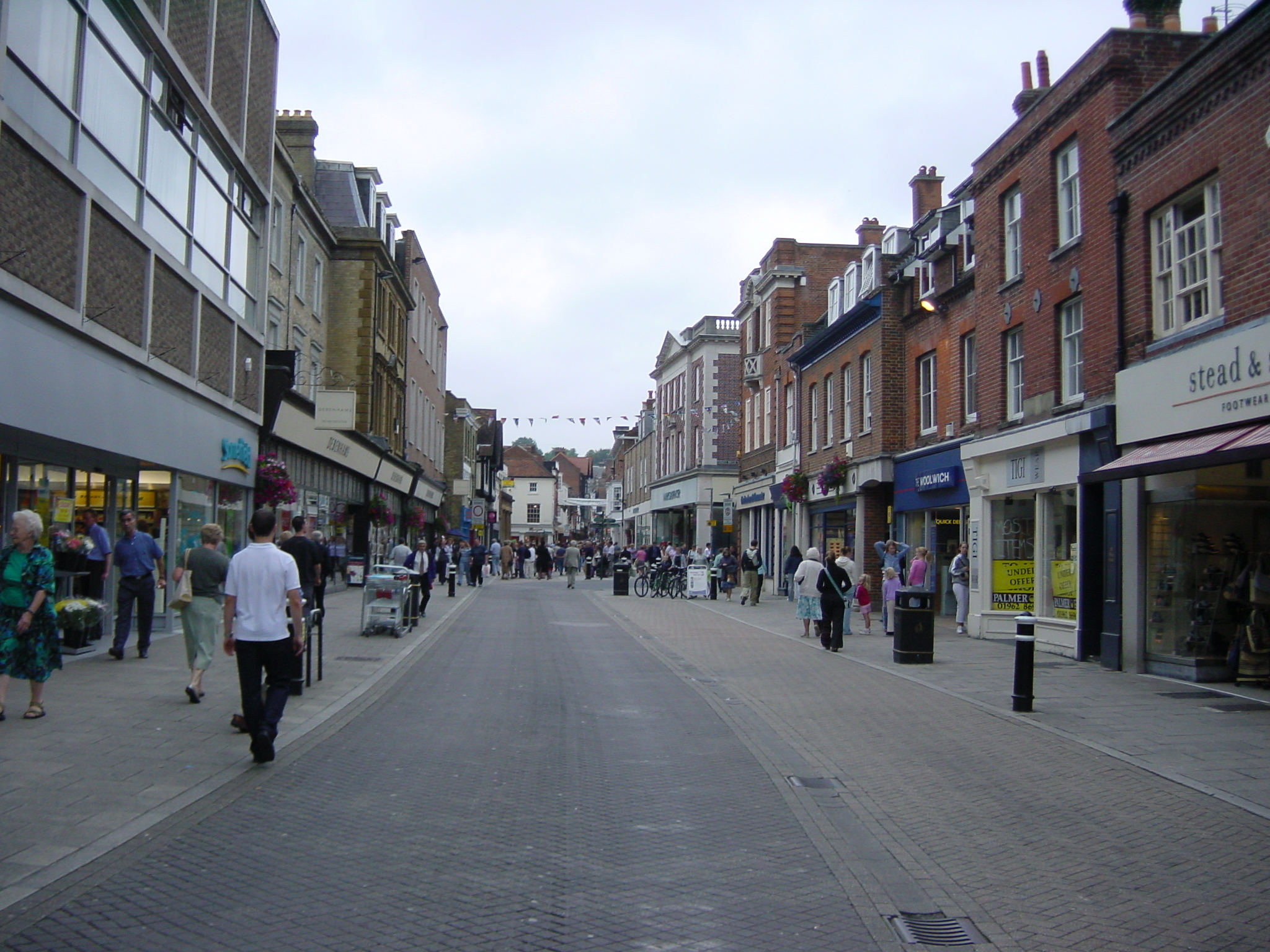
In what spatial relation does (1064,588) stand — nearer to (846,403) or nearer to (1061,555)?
(1061,555)

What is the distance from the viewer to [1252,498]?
44.0 ft

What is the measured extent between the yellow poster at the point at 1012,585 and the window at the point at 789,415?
1568 centimetres

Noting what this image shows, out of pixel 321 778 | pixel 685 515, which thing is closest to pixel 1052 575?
pixel 321 778

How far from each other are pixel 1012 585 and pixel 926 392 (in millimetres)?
6372

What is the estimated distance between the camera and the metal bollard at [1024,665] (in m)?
10.9

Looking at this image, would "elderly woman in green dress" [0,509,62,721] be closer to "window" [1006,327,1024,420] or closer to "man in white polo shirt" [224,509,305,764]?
"man in white polo shirt" [224,509,305,764]

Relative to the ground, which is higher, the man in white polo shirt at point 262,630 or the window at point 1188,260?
the window at point 1188,260

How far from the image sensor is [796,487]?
32.8m

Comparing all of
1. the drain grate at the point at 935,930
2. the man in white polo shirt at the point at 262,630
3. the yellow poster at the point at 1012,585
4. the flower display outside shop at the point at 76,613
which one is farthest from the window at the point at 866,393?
the drain grate at the point at 935,930

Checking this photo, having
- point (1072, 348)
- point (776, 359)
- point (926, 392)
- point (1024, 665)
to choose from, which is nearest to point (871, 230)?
point (776, 359)

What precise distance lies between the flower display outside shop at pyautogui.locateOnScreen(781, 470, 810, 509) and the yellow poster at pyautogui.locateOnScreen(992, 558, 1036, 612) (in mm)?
12764

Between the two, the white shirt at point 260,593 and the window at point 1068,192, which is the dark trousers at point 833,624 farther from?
the white shirt at point 260,593

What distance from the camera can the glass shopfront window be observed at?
1330 cm

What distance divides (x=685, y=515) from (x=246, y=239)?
3981cm
